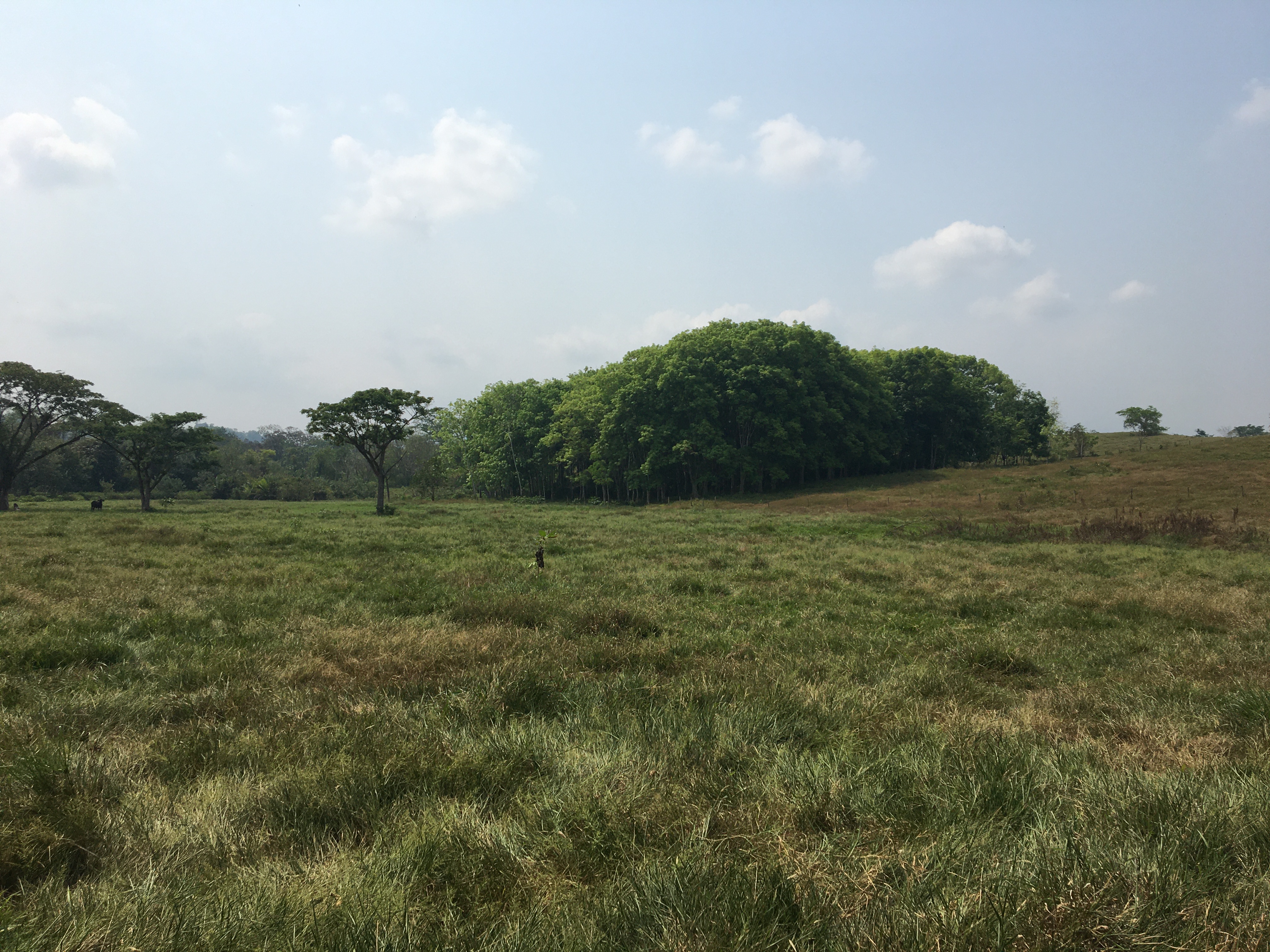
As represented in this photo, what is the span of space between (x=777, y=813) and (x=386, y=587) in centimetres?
935

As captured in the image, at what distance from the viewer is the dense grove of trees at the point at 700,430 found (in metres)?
56.7

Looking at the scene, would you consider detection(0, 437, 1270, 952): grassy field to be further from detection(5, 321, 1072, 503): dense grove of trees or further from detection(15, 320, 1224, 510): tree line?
detection(5, 321, 1072, 503): dense grove of trees

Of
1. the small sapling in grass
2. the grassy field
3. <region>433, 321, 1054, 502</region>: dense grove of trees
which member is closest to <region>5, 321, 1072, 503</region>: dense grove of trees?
<region>433, 321, 1054, 502</region>: dense grove of trees

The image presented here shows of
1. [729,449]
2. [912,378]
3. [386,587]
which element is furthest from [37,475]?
[912,378]

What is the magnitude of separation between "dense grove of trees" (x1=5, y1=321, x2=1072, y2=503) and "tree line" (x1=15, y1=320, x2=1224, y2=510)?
0.69 ft

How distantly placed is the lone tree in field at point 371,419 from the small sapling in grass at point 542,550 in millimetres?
25190

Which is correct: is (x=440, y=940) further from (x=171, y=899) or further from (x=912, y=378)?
(x=912, y=378)

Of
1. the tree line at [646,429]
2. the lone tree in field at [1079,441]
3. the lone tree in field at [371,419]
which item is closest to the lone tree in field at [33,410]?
the tree line at [646,429]

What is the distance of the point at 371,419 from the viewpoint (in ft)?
143

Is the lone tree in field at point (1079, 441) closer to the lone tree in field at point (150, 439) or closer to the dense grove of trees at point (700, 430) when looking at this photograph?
the dense grove of trees at point (700, 430)

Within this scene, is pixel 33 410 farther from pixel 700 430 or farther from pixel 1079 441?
pixel 1079 441

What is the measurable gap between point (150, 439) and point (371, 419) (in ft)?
58.1

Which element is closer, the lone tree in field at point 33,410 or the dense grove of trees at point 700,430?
the lone tree in field at point 33,410

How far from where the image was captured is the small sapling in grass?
13.4m
